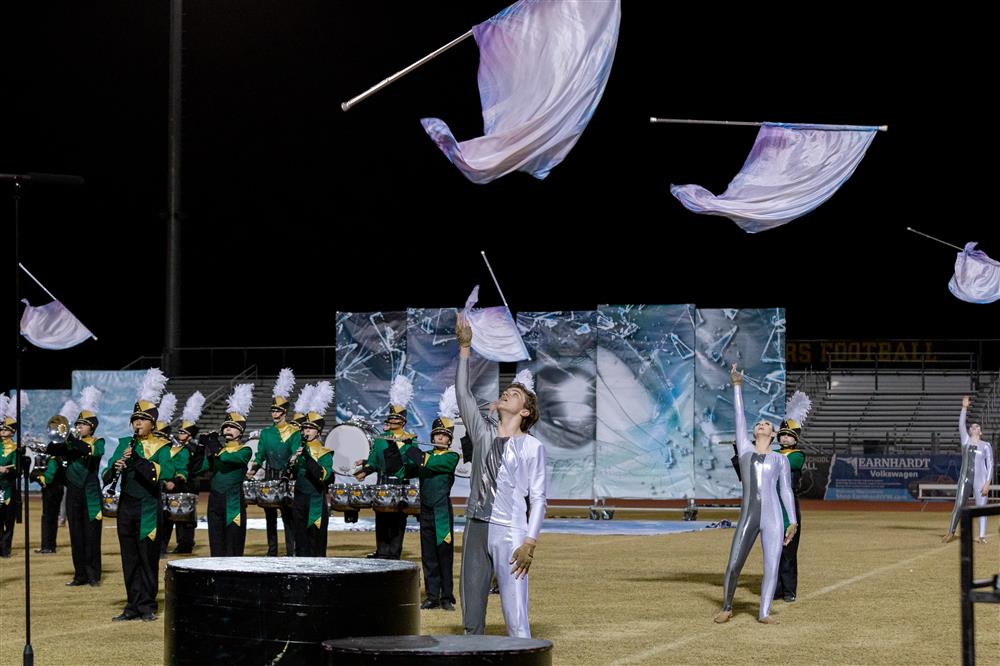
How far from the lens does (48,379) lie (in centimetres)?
4253

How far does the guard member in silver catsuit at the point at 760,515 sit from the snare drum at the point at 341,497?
5507 millimetres

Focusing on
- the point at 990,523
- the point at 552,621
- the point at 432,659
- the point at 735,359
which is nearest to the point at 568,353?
the point at 735,359

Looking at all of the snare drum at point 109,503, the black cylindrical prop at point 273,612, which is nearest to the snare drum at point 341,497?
the snare drum at point 109,503

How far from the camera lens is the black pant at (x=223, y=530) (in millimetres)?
13148

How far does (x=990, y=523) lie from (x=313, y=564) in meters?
20.8

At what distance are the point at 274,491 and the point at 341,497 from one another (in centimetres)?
104

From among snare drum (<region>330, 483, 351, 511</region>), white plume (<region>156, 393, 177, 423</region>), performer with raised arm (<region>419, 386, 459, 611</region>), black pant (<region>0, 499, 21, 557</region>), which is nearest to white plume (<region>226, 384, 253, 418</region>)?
snare drum (<region>330, 483, 351, 511</region>)

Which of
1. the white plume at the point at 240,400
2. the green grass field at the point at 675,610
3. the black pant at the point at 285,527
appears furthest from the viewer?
the white plume at the point at 240,400

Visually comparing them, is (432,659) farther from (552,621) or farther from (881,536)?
(881,536)

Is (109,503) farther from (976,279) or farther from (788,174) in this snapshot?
(976,279)

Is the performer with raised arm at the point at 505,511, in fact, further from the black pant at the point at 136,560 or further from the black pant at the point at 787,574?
the black pant at the point at 787,574

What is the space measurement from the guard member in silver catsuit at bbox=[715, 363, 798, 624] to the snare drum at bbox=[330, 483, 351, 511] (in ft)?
18.1

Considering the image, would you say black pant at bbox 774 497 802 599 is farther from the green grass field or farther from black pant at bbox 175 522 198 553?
black pant at bbox 175 522 198 553

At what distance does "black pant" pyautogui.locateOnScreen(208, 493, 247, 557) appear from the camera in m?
13.1
